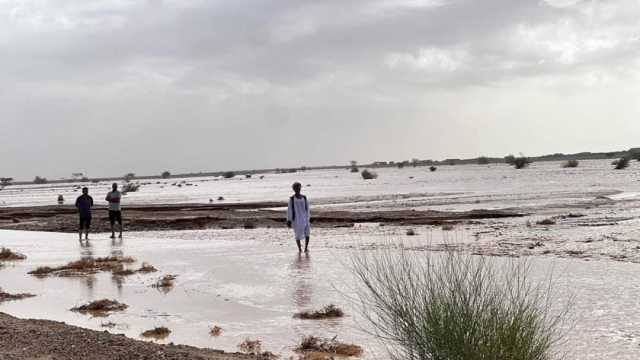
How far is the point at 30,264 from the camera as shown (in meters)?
19.8

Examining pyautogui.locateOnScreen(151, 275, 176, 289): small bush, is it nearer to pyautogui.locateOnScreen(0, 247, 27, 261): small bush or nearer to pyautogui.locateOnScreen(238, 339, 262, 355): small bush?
pyautogui.locateOnScreen(238, 339, 262, 355): small bush

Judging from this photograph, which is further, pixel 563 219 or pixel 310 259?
pixel 563 219

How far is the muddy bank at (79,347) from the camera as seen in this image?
8.56 metres

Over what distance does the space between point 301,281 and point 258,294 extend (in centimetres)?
153

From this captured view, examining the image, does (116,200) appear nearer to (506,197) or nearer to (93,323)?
(93,323)

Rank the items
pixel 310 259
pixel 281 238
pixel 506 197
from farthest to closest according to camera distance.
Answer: pixel 506 197, pixel 281 238, pixel 310 259

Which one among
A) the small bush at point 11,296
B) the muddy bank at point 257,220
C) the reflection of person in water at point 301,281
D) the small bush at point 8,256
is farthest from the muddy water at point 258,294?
the muddy bank at point 257,220

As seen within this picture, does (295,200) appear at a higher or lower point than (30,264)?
higher

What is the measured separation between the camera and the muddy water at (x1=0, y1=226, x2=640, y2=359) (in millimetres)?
10133

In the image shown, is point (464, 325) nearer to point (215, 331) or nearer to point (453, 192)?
point (215, 331)

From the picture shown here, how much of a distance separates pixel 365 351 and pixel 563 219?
2106 centimetres

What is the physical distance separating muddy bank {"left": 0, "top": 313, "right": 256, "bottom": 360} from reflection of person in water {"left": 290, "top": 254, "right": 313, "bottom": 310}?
3699 millimetres

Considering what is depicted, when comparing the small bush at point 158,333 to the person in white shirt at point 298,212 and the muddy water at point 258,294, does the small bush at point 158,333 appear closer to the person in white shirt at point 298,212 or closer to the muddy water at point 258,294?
the muddy water at point 258,294

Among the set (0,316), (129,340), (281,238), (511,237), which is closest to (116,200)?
(281,238)
